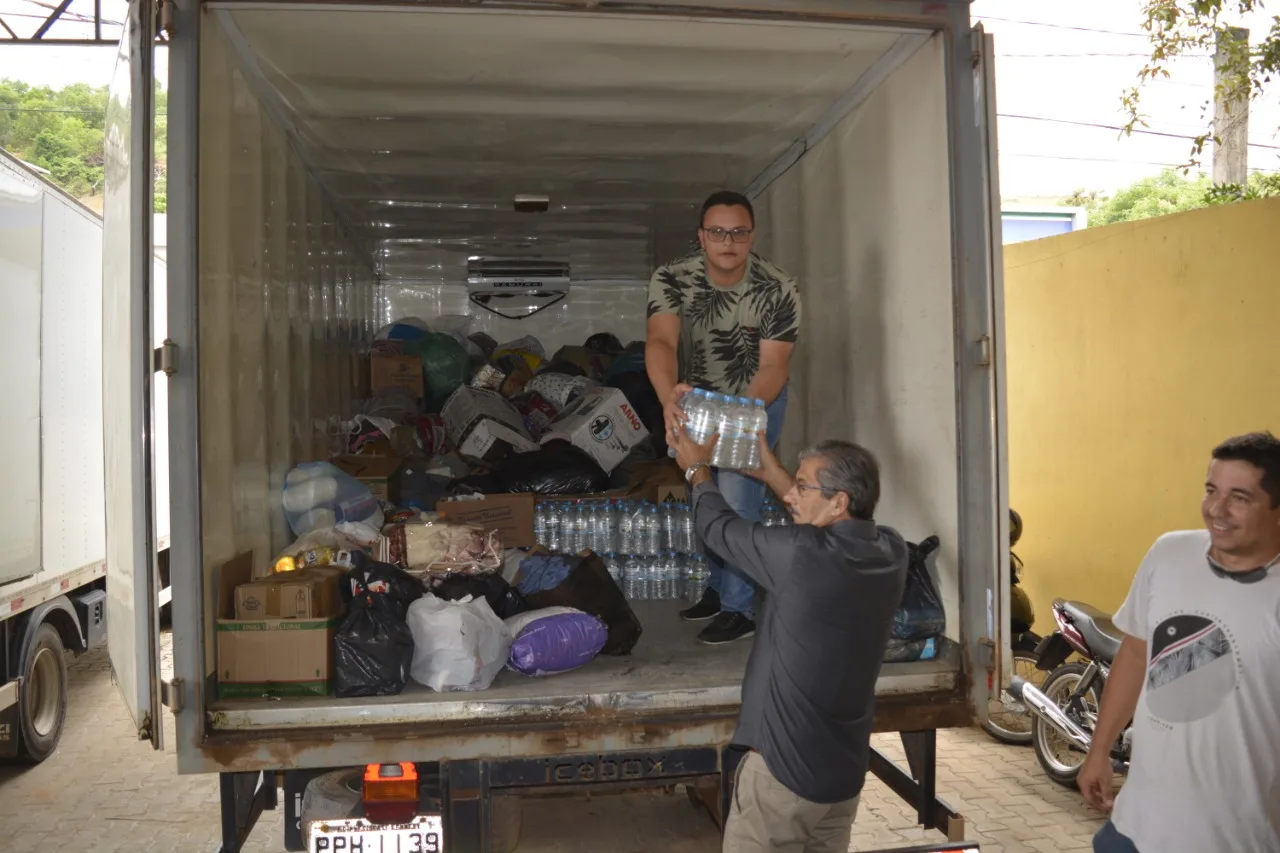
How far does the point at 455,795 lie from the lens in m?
3.07

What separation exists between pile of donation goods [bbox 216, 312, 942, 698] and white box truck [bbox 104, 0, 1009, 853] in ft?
0.39

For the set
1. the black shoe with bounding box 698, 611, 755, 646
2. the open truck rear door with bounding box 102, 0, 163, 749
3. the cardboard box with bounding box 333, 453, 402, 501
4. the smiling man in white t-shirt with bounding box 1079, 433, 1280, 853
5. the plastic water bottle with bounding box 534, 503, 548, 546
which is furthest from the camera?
the plastic water bottle with bounding box 534, 503, 548, 546

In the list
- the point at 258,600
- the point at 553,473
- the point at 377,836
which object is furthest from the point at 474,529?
the point at 553,473

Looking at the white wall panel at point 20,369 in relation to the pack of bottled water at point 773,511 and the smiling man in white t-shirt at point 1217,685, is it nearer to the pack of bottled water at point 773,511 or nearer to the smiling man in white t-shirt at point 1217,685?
the pack of bottled water at point 773,511

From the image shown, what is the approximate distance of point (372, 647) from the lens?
10.7 feet

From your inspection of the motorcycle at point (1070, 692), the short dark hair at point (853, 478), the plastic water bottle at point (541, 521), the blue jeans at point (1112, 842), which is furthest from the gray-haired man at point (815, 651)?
the plastic water bottle at point (541, 521)

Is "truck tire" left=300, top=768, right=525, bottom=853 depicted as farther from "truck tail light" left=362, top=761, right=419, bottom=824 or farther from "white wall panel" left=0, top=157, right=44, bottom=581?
"white wall panel" left=0, top=157, right=44, bottom=581

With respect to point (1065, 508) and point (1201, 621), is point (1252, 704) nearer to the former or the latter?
point (1201, 621)

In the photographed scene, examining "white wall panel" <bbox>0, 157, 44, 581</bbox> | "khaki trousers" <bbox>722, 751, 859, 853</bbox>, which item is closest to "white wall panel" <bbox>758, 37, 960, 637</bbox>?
"khaki trousers" <bbox>722, 751, 859, 853</bbox>

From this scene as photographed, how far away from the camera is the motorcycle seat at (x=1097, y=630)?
16.5ft

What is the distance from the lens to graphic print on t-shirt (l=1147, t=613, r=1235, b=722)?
8.17ft

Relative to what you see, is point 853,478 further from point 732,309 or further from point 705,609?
point 705,609

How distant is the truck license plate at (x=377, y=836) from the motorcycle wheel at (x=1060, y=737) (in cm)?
352

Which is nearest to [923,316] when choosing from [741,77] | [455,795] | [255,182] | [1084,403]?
Result: [741,77]
